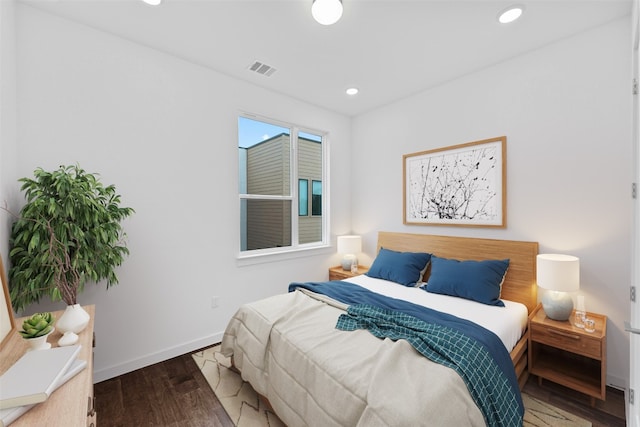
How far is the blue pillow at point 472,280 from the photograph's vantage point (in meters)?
2.47

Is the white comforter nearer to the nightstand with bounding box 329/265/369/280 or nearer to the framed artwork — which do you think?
the nightstand with bounding box 329/265/369/280

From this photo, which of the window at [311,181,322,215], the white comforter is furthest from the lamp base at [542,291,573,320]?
the window at [311,181,322,215]

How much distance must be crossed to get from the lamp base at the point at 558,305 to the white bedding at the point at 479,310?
0.20 meters

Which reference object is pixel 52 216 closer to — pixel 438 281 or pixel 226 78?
pixel 226 78

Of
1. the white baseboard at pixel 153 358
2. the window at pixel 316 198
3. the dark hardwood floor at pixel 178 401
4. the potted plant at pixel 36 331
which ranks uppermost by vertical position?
the window at pixel 316 198

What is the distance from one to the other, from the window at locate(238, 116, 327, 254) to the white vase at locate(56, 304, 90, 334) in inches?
69.3

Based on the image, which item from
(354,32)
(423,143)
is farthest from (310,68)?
(423,143)

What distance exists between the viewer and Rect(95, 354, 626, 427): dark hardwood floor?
1.88 meters

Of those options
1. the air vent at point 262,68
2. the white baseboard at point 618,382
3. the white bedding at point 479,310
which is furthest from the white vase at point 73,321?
the white baseboard at point 618,382

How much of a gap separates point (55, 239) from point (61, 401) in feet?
3.31

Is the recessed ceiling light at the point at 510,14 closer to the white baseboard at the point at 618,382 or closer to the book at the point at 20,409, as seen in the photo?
the white baseboard at the point at 618,382

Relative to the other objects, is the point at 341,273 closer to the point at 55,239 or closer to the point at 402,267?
the point at 402,267

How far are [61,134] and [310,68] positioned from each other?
2.27 meters

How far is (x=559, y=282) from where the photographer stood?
212 centimetres
